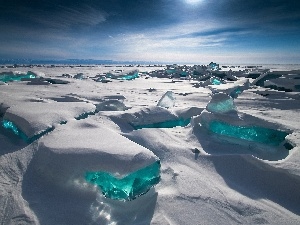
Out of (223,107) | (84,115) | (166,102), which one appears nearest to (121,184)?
(84,115)

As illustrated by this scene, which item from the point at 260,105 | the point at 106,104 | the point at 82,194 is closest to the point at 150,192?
the point at 82,194

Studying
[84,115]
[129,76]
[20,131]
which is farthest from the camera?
[129,76]

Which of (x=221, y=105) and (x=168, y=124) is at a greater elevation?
(x=221, y=105)

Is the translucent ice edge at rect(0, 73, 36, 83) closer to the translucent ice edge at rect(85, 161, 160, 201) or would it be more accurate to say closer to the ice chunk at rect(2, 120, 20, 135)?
the ice chunk at rect(2, 120, 20, 135)

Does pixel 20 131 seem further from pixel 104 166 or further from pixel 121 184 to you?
pixel 121 184

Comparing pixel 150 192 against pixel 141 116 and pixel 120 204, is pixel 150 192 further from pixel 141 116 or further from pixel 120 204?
pixel 141 116

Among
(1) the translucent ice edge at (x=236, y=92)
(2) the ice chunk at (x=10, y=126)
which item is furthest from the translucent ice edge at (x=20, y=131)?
(1) the translucent ice edge at (x=236, y=92)

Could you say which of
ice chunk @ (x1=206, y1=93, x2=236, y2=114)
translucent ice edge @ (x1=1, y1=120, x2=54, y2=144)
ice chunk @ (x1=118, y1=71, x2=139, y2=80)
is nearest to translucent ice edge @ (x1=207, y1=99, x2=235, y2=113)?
ice chunk @ (x1=206, y1=93, x2=236, y2=114)
